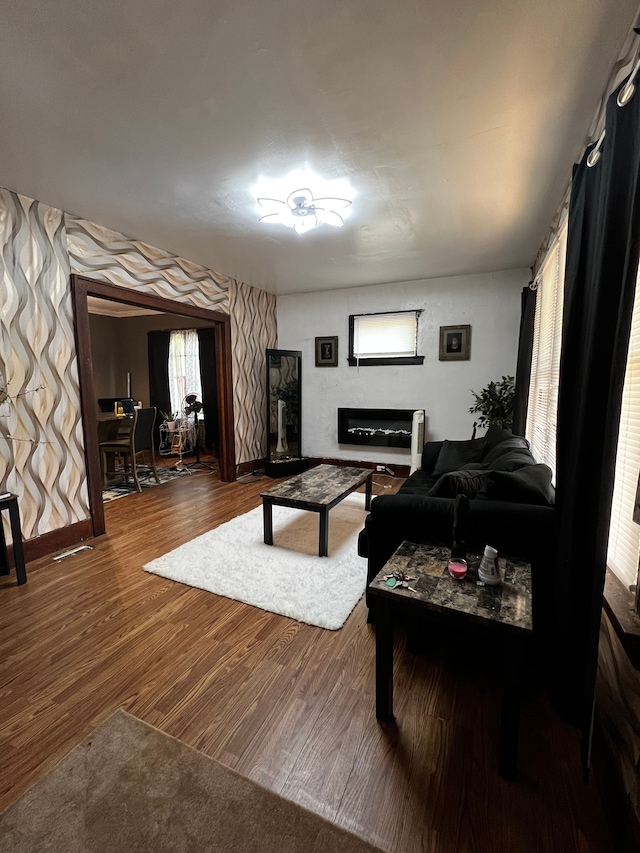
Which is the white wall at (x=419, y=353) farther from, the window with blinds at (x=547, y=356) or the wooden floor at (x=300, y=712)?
the wooden floor at (x=300, y=712)

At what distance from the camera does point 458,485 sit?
1853mm

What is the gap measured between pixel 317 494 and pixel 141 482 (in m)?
3.19

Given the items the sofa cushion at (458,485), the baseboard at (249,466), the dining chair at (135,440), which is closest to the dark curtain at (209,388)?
the baseboard at (249,466)

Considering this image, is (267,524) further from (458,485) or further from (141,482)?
(141,482)

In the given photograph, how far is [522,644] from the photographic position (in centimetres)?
120

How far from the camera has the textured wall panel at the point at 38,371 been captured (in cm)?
258

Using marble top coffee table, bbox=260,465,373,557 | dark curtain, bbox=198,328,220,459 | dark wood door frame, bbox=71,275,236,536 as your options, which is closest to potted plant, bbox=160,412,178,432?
dark curtain, bbox=198,328,220,459

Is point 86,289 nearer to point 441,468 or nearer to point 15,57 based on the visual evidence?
point 15,57

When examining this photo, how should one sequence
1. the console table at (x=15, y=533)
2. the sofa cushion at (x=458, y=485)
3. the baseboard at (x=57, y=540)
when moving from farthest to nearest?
1. the baseboard at (x=57, y=540)
2. the console table at (x=15, y=533)
3. the sofa cushion at (x=458, y=485)

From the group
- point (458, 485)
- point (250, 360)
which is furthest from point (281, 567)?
point (250, 360)

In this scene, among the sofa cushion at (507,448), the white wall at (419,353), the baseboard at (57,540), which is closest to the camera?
the sofa cushion at (507,448)

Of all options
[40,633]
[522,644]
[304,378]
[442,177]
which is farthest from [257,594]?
[304,378]

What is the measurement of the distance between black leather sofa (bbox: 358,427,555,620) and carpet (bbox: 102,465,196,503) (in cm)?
341

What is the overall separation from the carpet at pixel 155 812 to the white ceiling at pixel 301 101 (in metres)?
2.61
